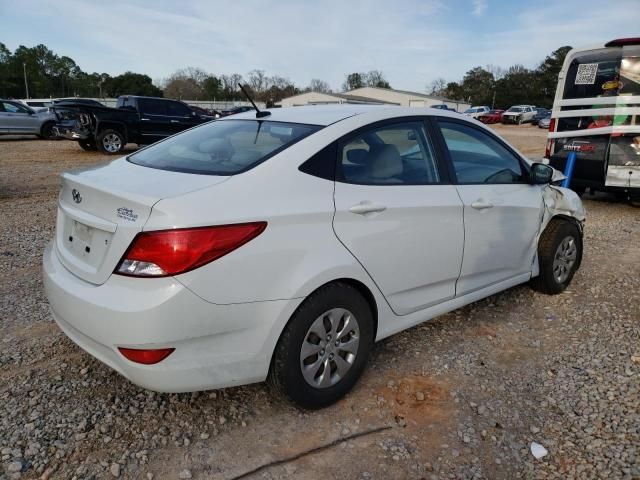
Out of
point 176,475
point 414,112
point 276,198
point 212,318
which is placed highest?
point 414,112

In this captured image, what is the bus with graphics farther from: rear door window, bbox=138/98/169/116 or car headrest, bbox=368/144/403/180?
rear door window, bbox=138/98/169/116

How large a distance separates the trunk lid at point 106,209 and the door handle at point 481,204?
174 centimetres

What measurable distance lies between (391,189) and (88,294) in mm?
1656

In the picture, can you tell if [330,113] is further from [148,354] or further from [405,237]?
[148,354]

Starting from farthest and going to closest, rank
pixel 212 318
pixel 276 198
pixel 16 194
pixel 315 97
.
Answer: pixel 315 97 → pixel 16 194 → pixel 276 198 → pixel 212 318

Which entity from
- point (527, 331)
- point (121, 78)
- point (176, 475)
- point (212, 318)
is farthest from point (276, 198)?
point (121, 78)

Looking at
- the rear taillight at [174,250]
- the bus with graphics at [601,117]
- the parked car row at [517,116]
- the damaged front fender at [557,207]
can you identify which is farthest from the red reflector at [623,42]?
the parked car row at [517,116]

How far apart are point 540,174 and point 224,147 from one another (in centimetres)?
244

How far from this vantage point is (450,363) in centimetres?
330

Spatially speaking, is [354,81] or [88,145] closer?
[88,145]

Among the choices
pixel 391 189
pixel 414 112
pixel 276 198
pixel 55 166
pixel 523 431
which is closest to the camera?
pixel 276 198

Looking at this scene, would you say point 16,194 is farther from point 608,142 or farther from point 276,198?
point 608,142

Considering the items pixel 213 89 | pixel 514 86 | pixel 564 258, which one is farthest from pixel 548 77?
pixel 564 258

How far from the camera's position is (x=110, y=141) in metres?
14.2
